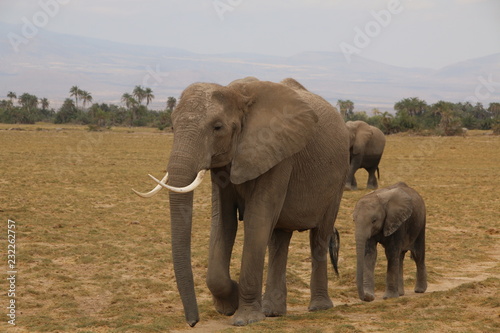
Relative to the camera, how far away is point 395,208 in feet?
29.3

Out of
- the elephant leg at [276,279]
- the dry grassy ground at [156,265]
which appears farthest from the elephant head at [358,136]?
the elephant leg at [276,279]

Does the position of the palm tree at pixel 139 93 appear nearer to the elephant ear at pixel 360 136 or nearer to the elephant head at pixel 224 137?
the elephant ear at pixel 360 136

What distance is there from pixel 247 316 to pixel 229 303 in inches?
14.3

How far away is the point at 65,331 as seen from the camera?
652 cm

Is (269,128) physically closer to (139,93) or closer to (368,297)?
(368,297)

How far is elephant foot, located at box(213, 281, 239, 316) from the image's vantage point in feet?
22.6

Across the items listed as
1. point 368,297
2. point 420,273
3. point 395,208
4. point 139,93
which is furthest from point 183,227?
point 139,93

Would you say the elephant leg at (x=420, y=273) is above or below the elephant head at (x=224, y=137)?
A: below

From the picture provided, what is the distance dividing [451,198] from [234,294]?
46.2ft

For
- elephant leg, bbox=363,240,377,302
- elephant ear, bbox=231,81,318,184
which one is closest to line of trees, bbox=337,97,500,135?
elephant leg, bbox=363,240,377,302

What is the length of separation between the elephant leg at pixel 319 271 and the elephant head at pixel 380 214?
78 centimetres

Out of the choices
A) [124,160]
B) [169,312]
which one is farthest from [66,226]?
[124,160]

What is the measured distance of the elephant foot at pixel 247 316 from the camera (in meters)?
6.62

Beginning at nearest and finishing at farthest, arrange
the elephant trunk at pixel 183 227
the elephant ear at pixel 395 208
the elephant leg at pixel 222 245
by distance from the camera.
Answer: the elephant trunk at pixel 183 227 → the elephant leg at pixel 222 245 → the elephant ear at pixel 395 208
